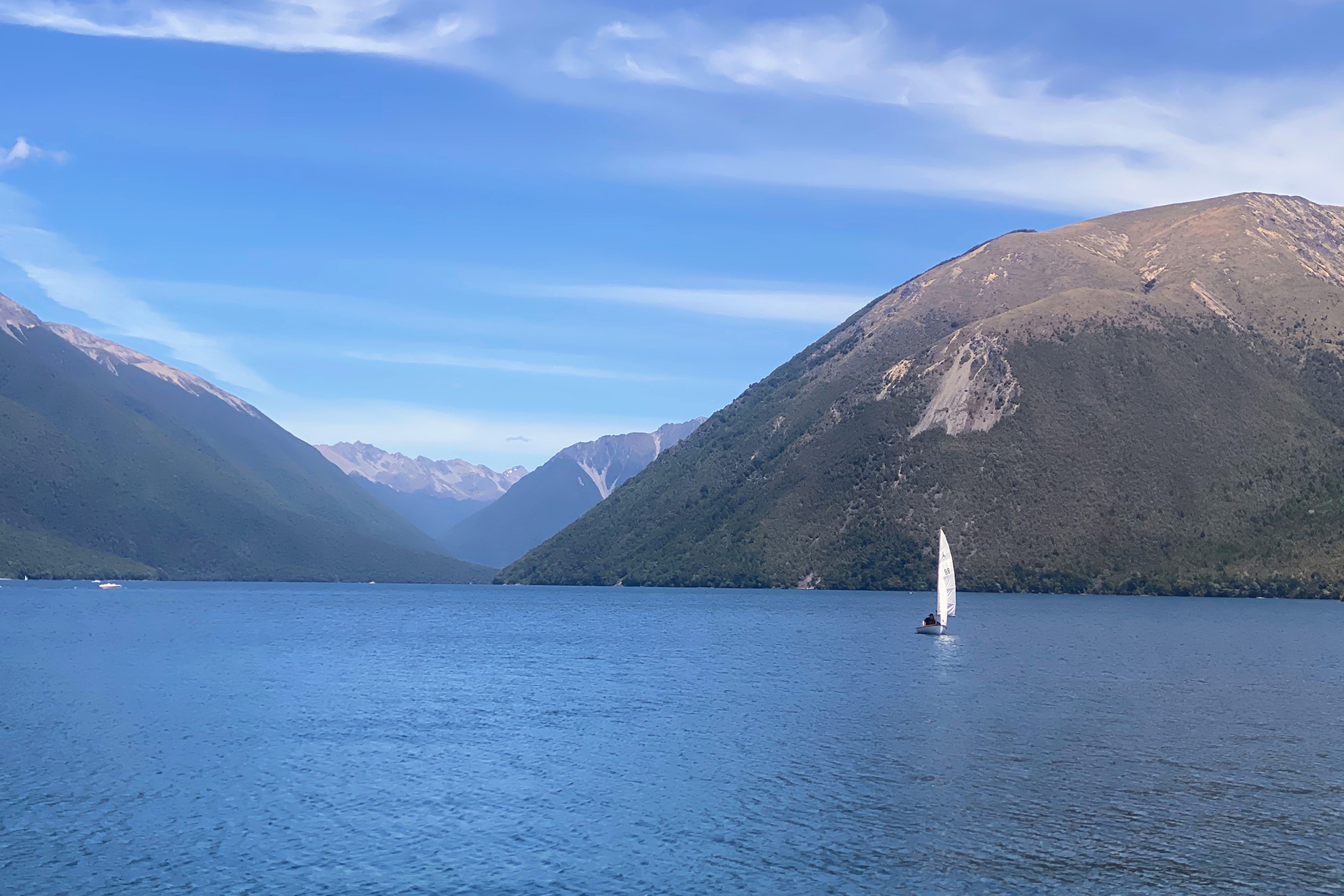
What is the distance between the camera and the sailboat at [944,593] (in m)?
149

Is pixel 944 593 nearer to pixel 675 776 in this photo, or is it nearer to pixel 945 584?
pixel 945 584

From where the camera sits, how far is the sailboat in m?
149

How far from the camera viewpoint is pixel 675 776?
189 ft

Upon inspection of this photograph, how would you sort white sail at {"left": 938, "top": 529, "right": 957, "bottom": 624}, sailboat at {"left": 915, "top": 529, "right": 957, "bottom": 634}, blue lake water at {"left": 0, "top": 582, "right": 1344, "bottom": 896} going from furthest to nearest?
white sail at {"left": 938, "top": 529, "right": 957, "bottom": 624}
sailboat at {"left": 915, "top": 529, "right": 957, "bottom": 634}
blue lake water at {"left": 0, "top": 582, "right": 1344, "bottom": 896}

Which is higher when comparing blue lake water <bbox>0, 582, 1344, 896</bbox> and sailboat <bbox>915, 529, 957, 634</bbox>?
sailboat <bbox>915, 529, 957, 634</bbox>

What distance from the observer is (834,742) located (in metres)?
66.2

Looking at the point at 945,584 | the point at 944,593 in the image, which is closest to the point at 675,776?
the point at 944,593

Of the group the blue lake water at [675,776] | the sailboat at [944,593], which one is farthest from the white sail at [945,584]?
the blue lake water at [675,776]

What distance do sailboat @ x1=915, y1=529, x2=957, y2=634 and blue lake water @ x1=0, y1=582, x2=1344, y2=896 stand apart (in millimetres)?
33478

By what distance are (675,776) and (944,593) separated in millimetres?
103831

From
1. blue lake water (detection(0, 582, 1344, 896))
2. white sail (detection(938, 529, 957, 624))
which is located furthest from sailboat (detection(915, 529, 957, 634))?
blue lake water (detection(0, 582, 1344, 896))

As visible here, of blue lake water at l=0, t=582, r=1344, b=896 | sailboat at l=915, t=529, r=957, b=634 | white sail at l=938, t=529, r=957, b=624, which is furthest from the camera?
white sail at l=938, t=529, r=957, b=624

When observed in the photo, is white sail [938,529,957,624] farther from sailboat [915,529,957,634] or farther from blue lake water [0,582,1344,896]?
blue lake water [0,582,1344,896]

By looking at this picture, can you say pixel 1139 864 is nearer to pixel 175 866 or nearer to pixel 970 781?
pixel 970 781
